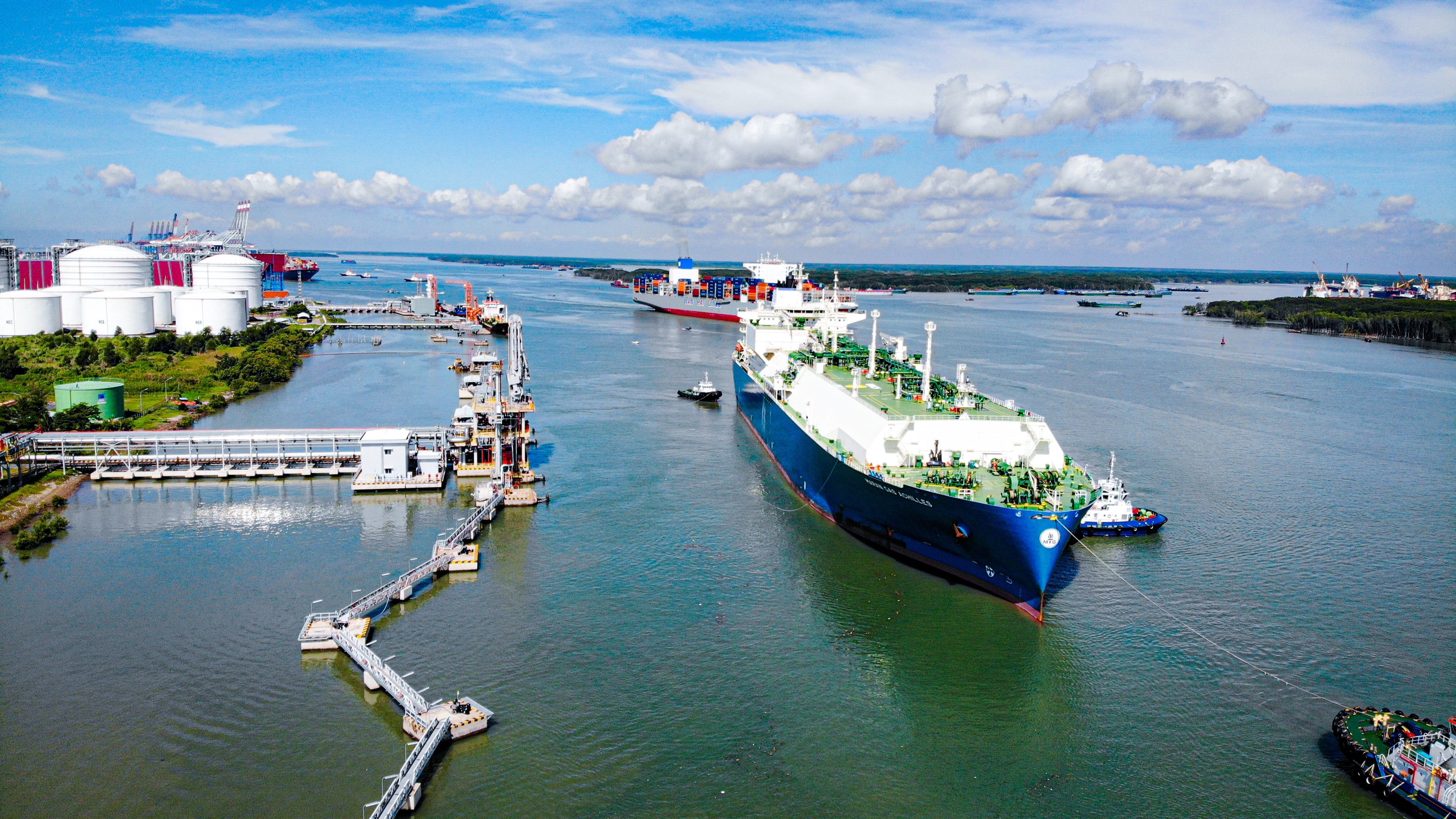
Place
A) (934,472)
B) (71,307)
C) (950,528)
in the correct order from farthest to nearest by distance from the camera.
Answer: (71,307), (934,472), (950,528)

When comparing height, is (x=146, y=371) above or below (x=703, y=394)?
above

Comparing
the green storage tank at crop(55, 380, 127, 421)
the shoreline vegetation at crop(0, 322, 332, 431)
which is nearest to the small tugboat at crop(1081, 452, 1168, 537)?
the shoreline vegetation at crop(0, 322, 332, 431)

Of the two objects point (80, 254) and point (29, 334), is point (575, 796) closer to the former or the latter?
point (29, 334)

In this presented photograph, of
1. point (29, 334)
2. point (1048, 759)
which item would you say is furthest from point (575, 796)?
point (29, 334)

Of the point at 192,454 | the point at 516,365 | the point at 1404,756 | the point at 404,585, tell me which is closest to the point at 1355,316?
the point at 516,365

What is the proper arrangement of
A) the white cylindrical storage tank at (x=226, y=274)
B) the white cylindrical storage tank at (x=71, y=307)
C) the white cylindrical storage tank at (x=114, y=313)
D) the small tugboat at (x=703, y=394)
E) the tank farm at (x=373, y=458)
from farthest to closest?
the white cylindrical storage tank at (x=226, y=274) → the white cylindrical storage tank at (x=71, y=307) → the white cylindrical storage tank at (x=114, y=313) → the small tugboat at (x=703, y=394) → the tank farm at (x=373, y=458)

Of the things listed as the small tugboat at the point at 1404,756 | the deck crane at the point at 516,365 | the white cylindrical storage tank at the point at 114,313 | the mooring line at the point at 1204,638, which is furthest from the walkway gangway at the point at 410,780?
the white cylindrical storage tank at the point at 114,313

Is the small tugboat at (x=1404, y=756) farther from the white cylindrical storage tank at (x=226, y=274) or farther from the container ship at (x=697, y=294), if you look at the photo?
the white cylindrical storage tank at (x=226, y=274)

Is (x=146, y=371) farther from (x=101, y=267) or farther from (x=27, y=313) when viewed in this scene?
(x=101, y=267)
